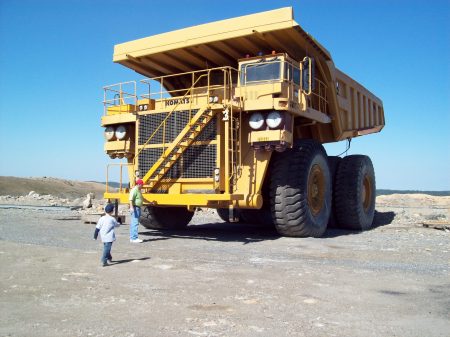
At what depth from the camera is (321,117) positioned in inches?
Result: 380

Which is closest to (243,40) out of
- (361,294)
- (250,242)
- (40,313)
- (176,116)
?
(176,116)

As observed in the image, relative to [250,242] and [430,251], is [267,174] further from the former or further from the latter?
[430,251]

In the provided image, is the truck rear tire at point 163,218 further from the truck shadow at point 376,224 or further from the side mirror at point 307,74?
the side mirror at point 307,74

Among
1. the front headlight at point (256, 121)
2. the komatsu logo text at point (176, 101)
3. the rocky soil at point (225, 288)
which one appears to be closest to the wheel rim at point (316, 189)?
the rocky soil at point (225, 288)

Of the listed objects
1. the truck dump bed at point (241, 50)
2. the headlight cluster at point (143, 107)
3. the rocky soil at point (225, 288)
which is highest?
the truck dump bed at point (241, 50)

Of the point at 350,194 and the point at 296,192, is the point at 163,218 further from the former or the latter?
the point at 350,194

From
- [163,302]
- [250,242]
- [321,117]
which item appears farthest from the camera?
[321,117]

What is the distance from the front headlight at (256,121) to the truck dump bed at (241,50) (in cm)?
166

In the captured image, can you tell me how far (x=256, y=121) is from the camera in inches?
324

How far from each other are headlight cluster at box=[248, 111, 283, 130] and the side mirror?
1192 millimetres

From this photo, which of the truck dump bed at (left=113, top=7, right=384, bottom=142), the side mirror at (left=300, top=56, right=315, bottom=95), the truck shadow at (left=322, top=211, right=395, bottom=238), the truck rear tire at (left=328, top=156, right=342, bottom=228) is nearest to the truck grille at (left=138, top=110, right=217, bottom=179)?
the truck dump bed at (left=113, top=7, right=384, bottom=142)

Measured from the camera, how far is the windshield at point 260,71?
8.66 metres

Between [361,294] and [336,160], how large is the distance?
290 inches

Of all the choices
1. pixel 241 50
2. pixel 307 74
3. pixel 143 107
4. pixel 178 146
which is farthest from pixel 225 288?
pixel 241 50
